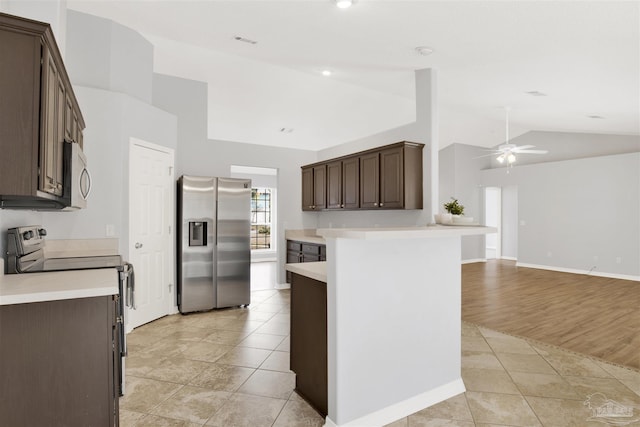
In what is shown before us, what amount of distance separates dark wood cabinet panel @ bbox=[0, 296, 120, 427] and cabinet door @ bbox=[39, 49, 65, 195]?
0.59 meters

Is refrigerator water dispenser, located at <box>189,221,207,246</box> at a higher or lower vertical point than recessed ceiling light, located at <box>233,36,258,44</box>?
lower

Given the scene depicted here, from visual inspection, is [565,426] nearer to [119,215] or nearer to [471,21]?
[471,21]

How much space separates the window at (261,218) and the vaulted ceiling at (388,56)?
3759 millimetres

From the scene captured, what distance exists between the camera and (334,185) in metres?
6.00

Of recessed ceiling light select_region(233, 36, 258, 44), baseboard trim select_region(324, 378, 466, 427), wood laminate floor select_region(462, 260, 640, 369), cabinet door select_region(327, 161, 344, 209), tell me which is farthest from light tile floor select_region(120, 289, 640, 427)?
recessed ceiling light select_region(233, 36, 258, 44)

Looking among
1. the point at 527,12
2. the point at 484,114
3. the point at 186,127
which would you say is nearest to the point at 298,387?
the point at 527,12

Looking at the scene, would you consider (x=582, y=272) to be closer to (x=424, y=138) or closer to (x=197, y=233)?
(x=424, y=138)

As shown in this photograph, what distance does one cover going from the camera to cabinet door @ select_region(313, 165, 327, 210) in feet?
20.4

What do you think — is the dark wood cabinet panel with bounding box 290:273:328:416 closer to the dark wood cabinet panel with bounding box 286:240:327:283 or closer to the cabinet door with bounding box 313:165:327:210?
the dark wood cabinet panel with bounding box 286:240:327:283

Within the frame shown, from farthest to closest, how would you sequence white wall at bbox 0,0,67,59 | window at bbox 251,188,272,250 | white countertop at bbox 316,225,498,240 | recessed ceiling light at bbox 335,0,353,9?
window at bbox 251,188,272,250
recessed ceiling light at bbox 335,0,353,9
white wall at bbox 0,0,67,59
white countertop at bbox 316,225,498,240

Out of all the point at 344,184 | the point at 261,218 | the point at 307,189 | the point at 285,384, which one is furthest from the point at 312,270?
the point at 261,218

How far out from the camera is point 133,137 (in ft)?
13.0

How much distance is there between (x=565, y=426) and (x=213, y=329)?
10.6ft

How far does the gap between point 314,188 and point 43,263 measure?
452 cm
